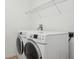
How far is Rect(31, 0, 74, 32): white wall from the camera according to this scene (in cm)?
197

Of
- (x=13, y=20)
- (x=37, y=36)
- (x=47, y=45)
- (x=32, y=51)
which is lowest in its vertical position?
(x=32, y=51)

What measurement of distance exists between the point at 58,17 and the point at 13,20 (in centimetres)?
144

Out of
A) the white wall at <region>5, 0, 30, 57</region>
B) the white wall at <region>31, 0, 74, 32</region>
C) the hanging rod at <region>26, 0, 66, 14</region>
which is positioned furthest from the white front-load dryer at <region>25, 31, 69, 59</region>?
the white wall at <region>5, 0, 30, 57</region>

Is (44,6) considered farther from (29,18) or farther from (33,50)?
(33,50)

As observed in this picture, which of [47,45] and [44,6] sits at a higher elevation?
[44,6]

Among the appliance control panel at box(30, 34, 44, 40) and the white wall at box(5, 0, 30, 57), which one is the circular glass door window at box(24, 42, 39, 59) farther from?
the white wall at box(5, 0, 30, 57)

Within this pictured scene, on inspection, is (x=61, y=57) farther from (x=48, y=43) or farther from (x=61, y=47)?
(x=48, y=43)

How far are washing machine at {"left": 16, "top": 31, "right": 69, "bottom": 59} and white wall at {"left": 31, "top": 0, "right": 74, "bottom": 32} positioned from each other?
0.44 m

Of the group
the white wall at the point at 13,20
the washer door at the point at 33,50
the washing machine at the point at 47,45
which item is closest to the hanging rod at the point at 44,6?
the white wall at the point at 13,20

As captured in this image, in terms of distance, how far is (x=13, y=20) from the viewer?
9.68 feet

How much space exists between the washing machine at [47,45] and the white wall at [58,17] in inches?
17.2

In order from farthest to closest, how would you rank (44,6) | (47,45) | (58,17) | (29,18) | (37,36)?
(29,18) < (44,6) < (58,17) < (37,36) < (47,45)

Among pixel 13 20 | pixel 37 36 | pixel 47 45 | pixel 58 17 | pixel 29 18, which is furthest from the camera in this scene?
pixel 29 18

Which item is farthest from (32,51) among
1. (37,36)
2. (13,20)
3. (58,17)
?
(13,20)
